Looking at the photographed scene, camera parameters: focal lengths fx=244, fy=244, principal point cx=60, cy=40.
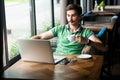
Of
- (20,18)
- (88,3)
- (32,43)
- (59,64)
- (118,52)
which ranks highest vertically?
(88,3)

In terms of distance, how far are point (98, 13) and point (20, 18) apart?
263 cm

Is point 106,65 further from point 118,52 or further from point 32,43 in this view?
point 32,43

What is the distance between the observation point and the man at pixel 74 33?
2.67m

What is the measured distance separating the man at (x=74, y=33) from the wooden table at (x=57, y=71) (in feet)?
1.40

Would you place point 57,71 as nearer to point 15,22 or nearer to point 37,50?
point 37,50

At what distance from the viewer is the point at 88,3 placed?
282 inches

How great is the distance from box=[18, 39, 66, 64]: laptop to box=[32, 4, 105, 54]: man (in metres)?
0.57

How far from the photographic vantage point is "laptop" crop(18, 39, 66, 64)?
2.06 meters

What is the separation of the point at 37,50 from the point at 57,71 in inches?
10.6

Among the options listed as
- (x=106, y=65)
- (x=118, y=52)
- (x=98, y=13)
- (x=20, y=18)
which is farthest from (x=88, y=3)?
(x=20, y=18)

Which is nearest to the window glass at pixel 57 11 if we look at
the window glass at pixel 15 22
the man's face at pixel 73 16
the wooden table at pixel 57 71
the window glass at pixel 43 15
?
the window glass at pixel 43 15

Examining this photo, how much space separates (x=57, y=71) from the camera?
199 cm

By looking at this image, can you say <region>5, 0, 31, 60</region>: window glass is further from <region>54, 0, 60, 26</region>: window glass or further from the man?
<region>54, 0, 60, 26</region>: window glass

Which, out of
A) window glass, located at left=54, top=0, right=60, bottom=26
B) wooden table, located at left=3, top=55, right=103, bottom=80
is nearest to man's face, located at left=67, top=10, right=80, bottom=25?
wooden table, located at left=3, top=55, right=103, bottom=80
